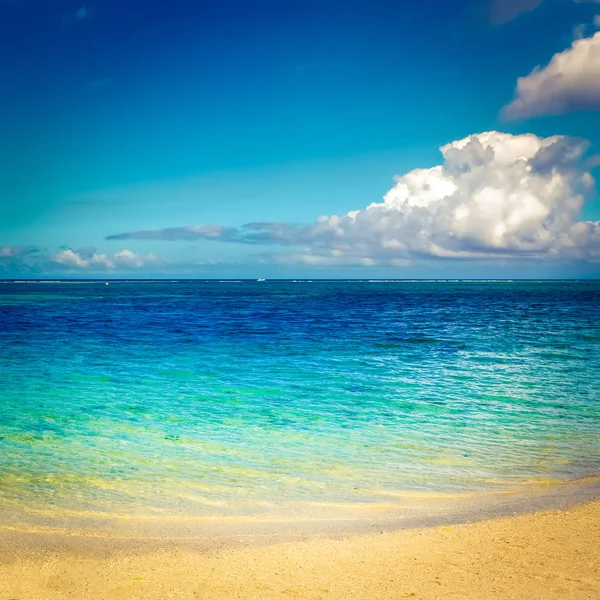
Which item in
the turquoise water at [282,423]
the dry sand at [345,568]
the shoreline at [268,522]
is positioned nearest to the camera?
Result: the dry sand at [345,568]

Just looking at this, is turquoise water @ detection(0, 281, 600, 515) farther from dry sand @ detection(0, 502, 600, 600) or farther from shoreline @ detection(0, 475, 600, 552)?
dry sand @ detection(0, 502, 600, 600)

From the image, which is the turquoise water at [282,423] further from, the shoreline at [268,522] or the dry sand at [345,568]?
the dry sand at [345,568]

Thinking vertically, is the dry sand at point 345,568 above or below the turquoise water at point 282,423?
A: above

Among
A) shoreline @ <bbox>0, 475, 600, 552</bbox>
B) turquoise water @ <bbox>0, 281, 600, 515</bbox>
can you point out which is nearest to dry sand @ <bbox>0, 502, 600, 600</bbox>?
shoreline @ <bbox>0, 475, 600, 552</bbox>

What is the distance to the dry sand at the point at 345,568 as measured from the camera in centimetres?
593

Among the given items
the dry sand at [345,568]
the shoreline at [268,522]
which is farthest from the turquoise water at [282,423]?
the dry sand at [345,568]

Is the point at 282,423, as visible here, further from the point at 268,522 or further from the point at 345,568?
the point at 345,568

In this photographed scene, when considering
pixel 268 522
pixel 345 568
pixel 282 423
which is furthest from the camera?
pixel 282 423

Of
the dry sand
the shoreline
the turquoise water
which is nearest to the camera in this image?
the dry sand

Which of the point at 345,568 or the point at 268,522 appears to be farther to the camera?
the point at 268,522

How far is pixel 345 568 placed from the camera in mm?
6457

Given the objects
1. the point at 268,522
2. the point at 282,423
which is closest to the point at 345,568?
the point at 268,522

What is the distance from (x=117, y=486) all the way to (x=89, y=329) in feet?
107

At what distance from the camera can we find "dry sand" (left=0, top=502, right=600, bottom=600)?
5930 millimetres
